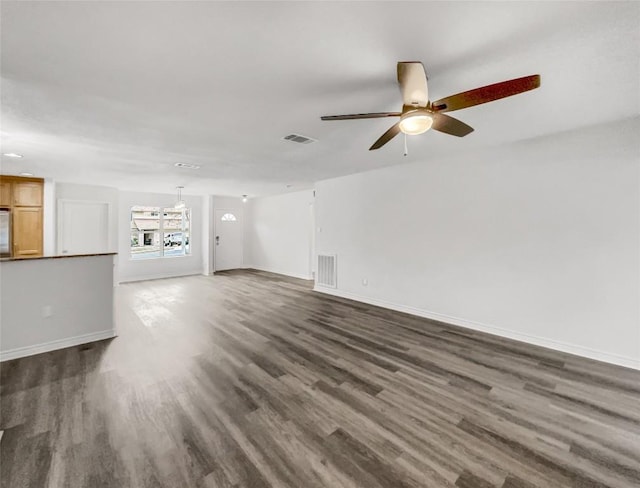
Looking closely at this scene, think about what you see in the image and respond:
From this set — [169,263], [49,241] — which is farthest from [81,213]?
[169,263]

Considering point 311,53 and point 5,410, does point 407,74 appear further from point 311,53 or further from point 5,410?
point 5,410

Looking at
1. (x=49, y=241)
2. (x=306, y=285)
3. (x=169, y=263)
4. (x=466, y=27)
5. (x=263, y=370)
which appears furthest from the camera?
(x=169, y=263)

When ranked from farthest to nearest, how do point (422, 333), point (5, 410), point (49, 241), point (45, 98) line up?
1. point (49, 241)
2. point (422, 333)
3. point (45, 98)
4. point (5, 410)

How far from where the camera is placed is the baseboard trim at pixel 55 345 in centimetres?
327

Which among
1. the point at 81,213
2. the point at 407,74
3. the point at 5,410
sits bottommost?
the point at 5,410

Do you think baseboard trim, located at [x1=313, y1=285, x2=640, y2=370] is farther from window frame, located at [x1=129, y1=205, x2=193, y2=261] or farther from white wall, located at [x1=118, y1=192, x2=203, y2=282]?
window frame, located at [x1=129, y1=205, x2=193, y2=261]

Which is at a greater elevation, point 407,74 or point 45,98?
point 45,98

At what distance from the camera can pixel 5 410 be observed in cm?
229

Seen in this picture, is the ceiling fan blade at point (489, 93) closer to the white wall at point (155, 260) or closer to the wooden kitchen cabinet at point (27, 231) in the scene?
the wooden kitchen cabinet at point (27, 231)

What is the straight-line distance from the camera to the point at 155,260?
334 inches

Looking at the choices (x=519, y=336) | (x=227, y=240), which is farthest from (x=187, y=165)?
(x=519, y=336)

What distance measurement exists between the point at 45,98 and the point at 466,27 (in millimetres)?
3502

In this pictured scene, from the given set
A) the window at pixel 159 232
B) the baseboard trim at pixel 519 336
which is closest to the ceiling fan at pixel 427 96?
the baseboard trim at pixel 519 336

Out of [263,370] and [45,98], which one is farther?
[263,370]
